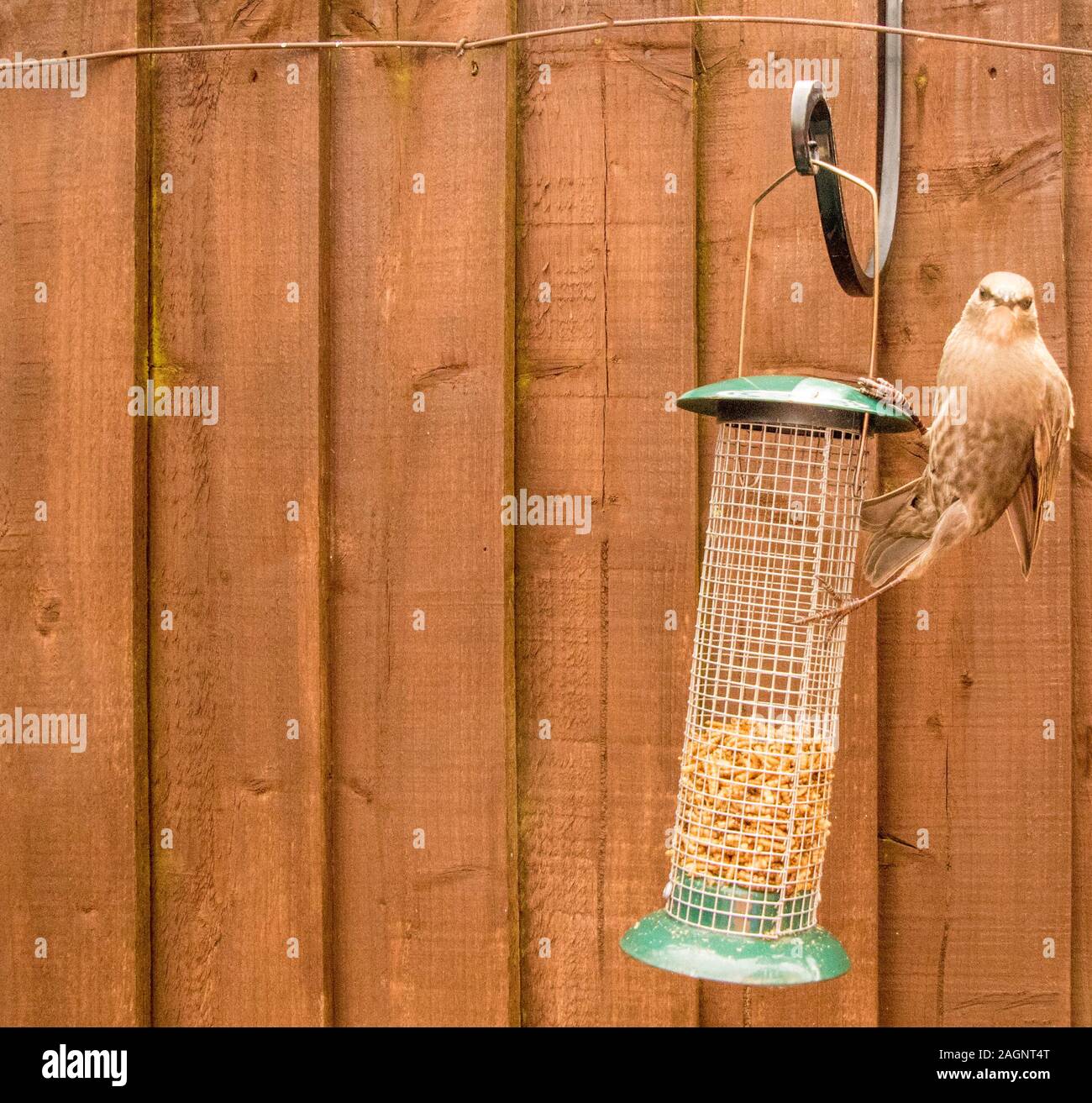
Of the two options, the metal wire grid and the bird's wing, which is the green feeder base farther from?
the bird's wing

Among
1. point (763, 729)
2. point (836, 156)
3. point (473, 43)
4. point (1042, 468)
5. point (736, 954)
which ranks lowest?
point (736, 954)

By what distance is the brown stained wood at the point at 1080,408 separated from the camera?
8.04 ft

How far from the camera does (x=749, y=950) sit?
6.17 feet

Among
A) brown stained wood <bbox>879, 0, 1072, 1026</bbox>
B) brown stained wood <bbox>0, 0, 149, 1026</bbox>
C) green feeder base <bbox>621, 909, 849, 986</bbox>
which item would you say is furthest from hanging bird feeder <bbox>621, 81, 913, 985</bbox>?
brown stained wood <bbox>0, 0, 149, 1026</bbox>

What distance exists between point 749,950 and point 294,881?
3.53 ft

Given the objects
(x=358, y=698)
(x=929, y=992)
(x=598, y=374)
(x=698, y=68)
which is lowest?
(x=929, y=992)

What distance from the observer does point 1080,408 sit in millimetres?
2455

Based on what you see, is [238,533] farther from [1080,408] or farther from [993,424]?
[1080,408]

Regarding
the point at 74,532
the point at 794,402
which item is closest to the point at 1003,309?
the point at 794,402

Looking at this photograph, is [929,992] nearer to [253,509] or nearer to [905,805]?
[905,805]

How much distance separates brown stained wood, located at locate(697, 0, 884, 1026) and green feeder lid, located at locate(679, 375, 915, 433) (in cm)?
56

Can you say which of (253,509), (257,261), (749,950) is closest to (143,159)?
(257,261)

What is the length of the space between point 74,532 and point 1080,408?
2164 millimetres

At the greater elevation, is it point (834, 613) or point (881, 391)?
point (881, 391)
